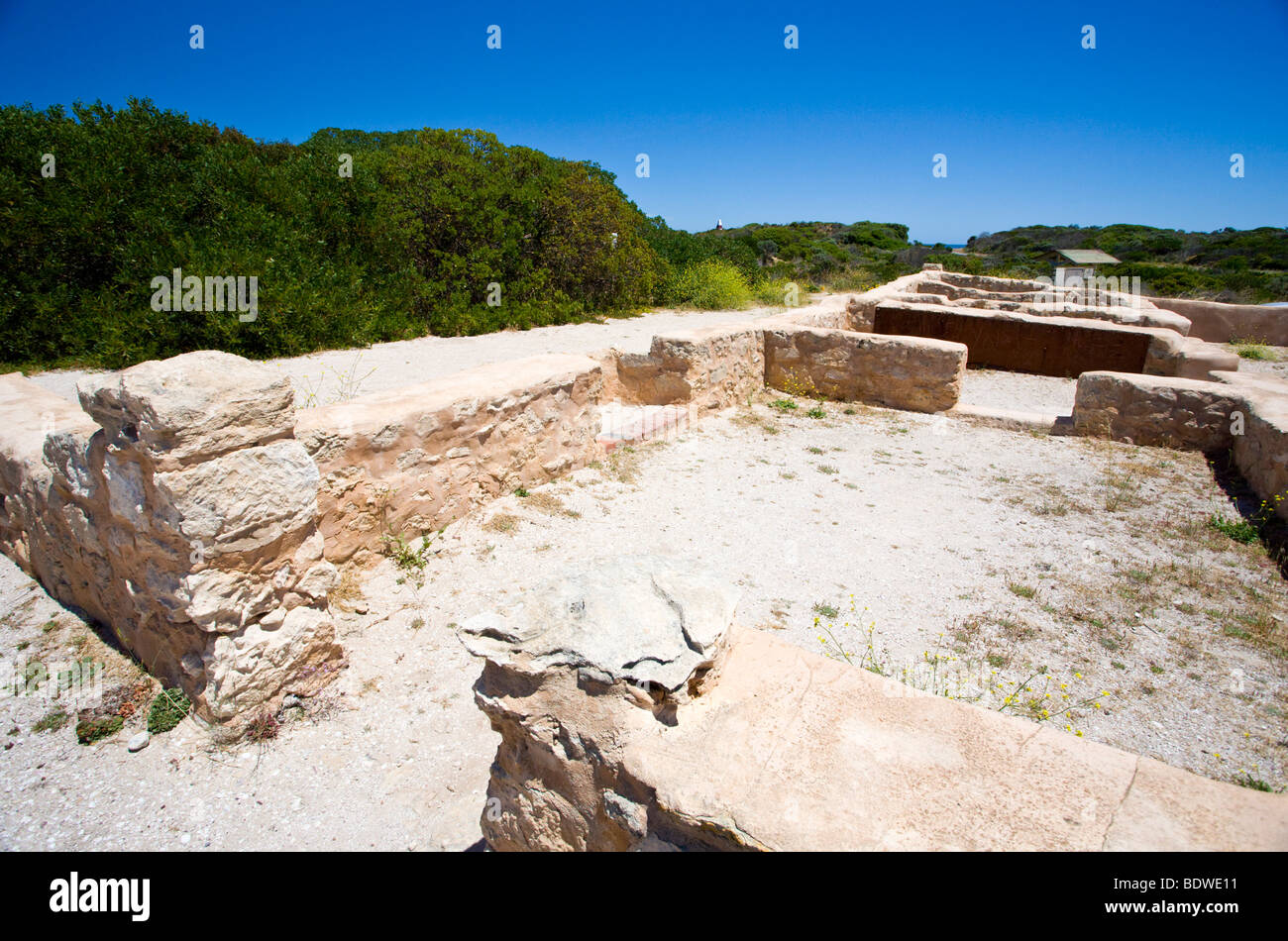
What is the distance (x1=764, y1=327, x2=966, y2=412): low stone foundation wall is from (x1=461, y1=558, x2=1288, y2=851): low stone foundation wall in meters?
6.10

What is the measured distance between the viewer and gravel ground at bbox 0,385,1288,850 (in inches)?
99.7

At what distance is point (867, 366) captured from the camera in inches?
300

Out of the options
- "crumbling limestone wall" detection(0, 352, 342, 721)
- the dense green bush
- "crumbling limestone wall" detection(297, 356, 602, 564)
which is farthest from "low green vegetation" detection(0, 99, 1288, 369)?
"crumbling limestone wall" detection(0, 352, 342, 721)

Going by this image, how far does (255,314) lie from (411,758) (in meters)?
7.14

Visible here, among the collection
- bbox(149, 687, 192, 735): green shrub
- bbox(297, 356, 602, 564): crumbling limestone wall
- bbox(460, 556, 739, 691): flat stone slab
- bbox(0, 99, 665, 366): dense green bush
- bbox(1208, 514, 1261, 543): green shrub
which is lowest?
bbox(149, 687, 192, 735): green shrub

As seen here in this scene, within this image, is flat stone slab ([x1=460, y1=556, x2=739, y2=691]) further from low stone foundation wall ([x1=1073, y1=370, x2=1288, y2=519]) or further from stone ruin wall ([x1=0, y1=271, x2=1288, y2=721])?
low stone foundation wall ([x1=1073, y1=370, x2=1288, y2=519])

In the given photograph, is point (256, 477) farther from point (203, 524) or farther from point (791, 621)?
point (791, 621)

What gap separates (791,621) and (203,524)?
2.85 meters

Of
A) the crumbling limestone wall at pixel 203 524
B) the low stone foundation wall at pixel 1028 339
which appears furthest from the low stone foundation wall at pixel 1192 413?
the crumbling limestone wall at pixel 203 524

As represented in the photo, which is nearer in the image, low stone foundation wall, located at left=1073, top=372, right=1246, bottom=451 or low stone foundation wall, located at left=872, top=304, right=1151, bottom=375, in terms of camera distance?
low stone foundation wall, located at left=1073, top=372, right=1246, bottom=451

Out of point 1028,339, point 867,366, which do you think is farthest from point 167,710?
point 1028,339

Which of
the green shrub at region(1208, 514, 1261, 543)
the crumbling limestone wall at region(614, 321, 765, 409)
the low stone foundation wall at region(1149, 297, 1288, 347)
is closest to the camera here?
the green shrub at region(1208, 514, 1261, 543)

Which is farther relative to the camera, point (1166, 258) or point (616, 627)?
point (1166, 258)
